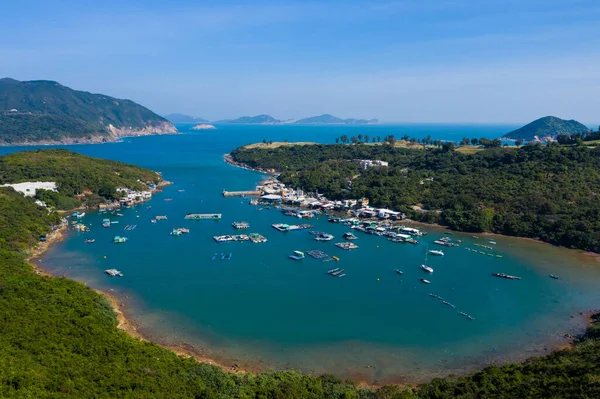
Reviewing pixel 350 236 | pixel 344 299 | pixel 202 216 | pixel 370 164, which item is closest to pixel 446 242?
pixel 350 236

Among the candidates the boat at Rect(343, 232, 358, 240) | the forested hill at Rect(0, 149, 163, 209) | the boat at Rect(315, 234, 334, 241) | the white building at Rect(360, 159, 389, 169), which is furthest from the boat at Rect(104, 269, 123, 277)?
the white building at Rect(360, 159, 389, 169)

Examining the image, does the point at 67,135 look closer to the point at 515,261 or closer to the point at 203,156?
the point at 203,156

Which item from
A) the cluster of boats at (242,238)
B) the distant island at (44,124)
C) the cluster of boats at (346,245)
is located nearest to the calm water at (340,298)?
the cluster of boats at (346,245)

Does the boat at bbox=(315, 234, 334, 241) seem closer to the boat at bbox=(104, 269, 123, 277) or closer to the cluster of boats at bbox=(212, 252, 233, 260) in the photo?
the cluster of boats at bbox=(212, 252, 233, 260)

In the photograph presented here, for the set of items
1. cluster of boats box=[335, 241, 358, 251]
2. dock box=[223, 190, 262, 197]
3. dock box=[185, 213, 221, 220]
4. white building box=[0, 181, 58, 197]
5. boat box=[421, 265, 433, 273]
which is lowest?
boat box=[421, 265, 433, 273]

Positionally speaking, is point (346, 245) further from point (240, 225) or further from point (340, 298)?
point (240, 225)

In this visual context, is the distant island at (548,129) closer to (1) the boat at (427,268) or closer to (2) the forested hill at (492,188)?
(2) the forested hill at (492,188)
